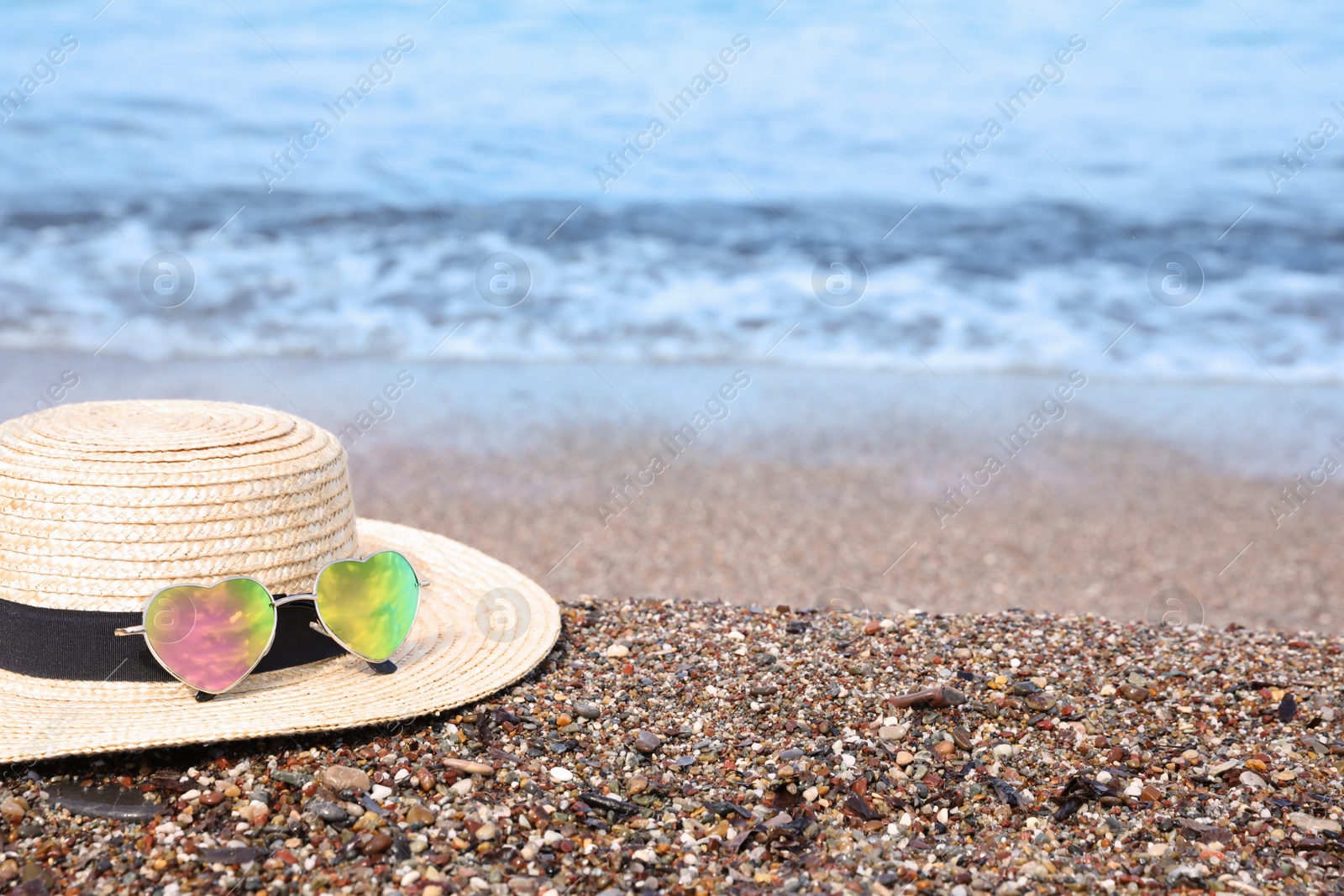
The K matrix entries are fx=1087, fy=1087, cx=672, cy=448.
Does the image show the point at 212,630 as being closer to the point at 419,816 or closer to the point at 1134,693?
the point at 419,816

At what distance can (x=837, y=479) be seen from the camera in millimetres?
6398

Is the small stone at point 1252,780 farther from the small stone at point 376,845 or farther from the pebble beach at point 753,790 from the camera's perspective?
the small stone at point 376,845

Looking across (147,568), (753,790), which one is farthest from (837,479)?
(147,568)

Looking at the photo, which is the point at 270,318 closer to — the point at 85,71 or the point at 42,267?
the point at 42,267

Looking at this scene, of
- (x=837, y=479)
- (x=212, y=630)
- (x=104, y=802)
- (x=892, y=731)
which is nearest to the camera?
(x=104, y=802)

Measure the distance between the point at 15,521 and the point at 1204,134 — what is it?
13849 millimetres

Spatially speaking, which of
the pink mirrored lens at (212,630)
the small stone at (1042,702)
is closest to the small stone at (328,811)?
the pink mirrored lens at (212,630)

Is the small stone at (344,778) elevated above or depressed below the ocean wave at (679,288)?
above

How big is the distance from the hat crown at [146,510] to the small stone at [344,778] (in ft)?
1.58

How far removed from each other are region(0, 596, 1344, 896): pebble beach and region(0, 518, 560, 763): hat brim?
90mm

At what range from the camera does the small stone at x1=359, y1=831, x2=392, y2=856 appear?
6.72 feet

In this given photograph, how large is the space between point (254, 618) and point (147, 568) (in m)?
0.25

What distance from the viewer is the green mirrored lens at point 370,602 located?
8.07 ft

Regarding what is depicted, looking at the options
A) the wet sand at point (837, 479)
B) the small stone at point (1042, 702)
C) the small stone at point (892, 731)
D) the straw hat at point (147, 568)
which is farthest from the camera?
the wet sand at point (837, 479)
